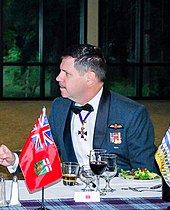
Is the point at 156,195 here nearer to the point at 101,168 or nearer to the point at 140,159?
the point at 101,168

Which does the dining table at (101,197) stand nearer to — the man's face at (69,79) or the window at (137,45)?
the man's face at (69,79)

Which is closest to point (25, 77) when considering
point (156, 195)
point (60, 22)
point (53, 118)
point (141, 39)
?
point (60, 22)

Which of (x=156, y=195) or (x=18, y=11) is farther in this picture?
(x=18, y=11)

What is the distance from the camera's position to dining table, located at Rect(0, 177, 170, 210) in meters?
2.65

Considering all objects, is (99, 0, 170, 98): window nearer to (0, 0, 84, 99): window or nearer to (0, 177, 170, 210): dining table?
(0, 0, 84, 99): window

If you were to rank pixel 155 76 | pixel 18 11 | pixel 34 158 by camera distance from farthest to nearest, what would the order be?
1. pixel 155 76
2. pixel 18 11
3. pixel 34 158

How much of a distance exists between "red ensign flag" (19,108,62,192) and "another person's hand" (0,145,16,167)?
50 centimetres

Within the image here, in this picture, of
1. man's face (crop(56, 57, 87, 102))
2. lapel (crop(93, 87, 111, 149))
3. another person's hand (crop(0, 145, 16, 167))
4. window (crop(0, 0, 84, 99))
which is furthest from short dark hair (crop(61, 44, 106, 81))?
window (crop(0, 0, 84, 99))

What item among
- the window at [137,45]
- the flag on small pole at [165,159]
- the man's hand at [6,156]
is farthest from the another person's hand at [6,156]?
the window at [137,45]

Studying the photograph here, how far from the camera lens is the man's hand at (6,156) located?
124 inches

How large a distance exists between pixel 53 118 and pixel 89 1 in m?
12.5

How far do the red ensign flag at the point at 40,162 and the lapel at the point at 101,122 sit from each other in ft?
3.23

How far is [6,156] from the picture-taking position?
3.16 meters

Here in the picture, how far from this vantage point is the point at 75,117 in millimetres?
3789
